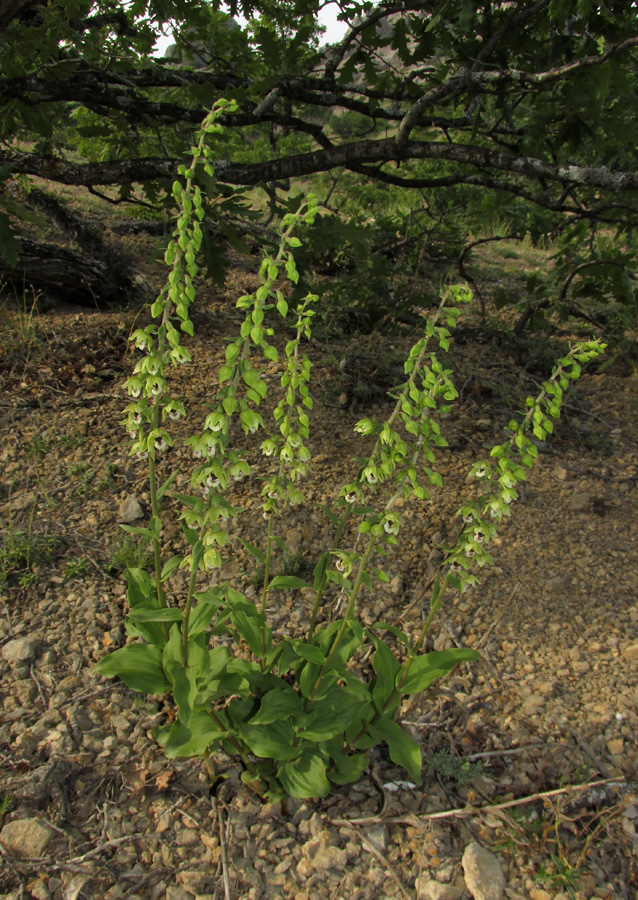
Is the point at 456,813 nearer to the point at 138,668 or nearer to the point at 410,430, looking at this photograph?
the point at 138,668

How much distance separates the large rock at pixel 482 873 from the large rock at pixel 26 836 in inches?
60.2

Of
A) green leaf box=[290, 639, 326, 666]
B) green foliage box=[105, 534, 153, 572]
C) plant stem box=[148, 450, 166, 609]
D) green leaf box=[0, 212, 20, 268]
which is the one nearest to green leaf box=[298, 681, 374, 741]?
green leaf box=[290, 639, 326, 666]

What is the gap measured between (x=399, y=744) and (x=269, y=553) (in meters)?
0.95

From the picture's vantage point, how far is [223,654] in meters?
2.25

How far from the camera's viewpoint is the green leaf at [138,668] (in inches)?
87.2

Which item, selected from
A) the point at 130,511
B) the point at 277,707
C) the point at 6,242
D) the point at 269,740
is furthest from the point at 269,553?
the point at 6,242

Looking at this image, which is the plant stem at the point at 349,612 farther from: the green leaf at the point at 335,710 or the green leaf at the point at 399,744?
the green leaf at the point at 399,744

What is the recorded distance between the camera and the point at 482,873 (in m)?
2.07

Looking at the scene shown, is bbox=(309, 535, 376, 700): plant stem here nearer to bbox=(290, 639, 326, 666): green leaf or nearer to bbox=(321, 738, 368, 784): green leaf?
bbox=(290, 639, 326, 666): green leaf

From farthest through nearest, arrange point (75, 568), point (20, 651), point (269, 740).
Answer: point (75, 568), point (20, 651), point (269, 740)

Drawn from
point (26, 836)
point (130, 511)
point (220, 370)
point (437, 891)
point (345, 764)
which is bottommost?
point (26, 836)

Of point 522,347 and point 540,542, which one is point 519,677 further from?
point 522,347

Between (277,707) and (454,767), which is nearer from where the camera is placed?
(277,707)

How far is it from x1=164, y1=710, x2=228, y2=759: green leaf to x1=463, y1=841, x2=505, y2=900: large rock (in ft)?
3.31
